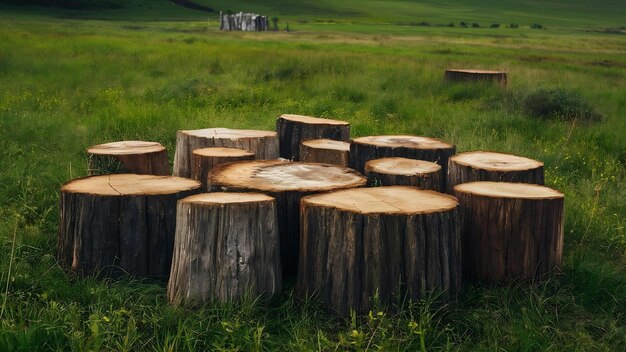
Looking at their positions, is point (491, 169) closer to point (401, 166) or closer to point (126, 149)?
point (401, 166)

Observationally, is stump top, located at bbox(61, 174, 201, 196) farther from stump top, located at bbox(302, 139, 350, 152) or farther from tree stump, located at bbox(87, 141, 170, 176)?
stump top, located at bbox(302, 139, 350, 152)

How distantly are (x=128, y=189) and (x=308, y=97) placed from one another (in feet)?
29.1

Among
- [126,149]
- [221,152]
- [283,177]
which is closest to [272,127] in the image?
[126,149]

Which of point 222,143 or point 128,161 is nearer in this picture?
point 128,161

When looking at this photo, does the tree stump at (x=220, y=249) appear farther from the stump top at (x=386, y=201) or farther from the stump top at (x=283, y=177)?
the stump top at (x=283, y=177)

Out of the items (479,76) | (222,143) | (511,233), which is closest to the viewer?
(511,233)

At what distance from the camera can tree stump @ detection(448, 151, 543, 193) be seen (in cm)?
525

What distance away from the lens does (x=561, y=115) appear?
11180mm

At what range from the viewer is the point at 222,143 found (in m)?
6.44

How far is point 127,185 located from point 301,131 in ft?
8.44

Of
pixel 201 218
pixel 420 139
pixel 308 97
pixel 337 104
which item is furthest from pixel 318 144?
pixel 308 97

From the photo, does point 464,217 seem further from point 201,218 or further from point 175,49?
point 175,49

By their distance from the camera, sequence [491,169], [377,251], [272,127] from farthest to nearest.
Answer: [272,127] < [491,169] < [377,251]

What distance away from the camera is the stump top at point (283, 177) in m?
4.74
